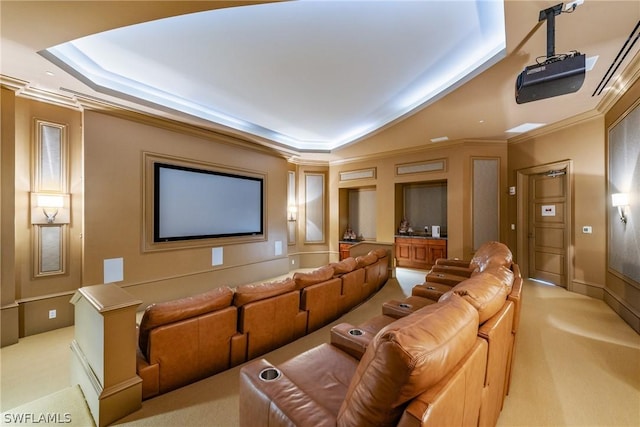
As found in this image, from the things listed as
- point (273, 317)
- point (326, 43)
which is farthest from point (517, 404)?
point (326, 43)

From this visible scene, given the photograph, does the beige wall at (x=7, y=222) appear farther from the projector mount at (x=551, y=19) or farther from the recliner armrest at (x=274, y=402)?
the projector mount at (x=551, y=19)

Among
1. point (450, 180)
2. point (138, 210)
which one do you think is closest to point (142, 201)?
point (138, 210)

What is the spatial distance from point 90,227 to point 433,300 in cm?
444

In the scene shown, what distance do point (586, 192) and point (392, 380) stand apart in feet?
18.2

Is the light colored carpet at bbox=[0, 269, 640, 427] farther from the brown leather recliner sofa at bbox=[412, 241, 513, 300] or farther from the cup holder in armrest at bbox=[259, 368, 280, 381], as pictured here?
the brown leather recliner sofa at bbox=[412, 241, 513, 300]

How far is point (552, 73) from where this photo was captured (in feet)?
7.11

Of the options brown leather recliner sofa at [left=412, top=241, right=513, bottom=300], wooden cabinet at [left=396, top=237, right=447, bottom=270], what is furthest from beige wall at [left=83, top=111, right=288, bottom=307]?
wooden cabinet at [left=396, top=237, right=447, bottom=270]

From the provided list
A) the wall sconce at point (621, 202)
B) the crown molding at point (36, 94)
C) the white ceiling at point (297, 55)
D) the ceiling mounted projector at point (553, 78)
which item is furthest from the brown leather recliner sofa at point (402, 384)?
the crown molding at point (36, 94)

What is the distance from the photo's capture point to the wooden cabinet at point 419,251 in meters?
6.12

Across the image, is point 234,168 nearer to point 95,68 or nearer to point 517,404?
point 95,68

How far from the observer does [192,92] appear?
3828mm

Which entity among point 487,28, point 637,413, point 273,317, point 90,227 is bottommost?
point 637,413

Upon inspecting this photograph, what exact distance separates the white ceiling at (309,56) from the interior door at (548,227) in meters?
1.28

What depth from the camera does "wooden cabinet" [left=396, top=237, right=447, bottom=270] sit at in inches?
241
